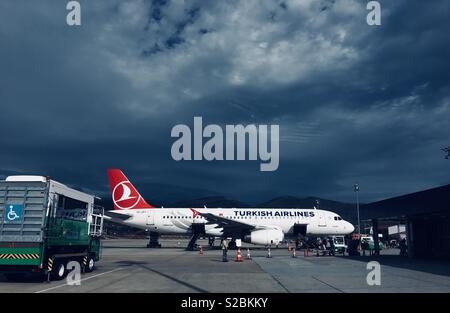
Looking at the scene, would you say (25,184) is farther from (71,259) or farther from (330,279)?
(330,279)

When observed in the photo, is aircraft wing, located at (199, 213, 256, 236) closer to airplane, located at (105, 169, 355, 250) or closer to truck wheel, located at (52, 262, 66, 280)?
airplane, located at (105, 169, 355, 250)

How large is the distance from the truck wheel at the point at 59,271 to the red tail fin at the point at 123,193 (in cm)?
2901

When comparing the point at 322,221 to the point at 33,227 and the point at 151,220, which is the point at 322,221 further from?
the point at 33,227

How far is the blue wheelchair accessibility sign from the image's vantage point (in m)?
14.1

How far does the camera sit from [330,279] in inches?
612

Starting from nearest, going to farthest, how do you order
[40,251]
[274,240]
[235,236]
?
[40,251]
[274,240]
[235,236]

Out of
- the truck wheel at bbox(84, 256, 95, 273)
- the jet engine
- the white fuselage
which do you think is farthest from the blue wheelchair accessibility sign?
the white fuselage

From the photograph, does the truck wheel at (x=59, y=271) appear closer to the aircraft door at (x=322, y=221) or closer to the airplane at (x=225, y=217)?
the airplane at (x=225, y=217)

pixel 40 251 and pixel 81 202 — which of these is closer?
pixel 40 251

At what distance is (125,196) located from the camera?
4466 centimetres

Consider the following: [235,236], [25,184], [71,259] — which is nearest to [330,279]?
[71,259]

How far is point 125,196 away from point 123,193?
1.47 feet
